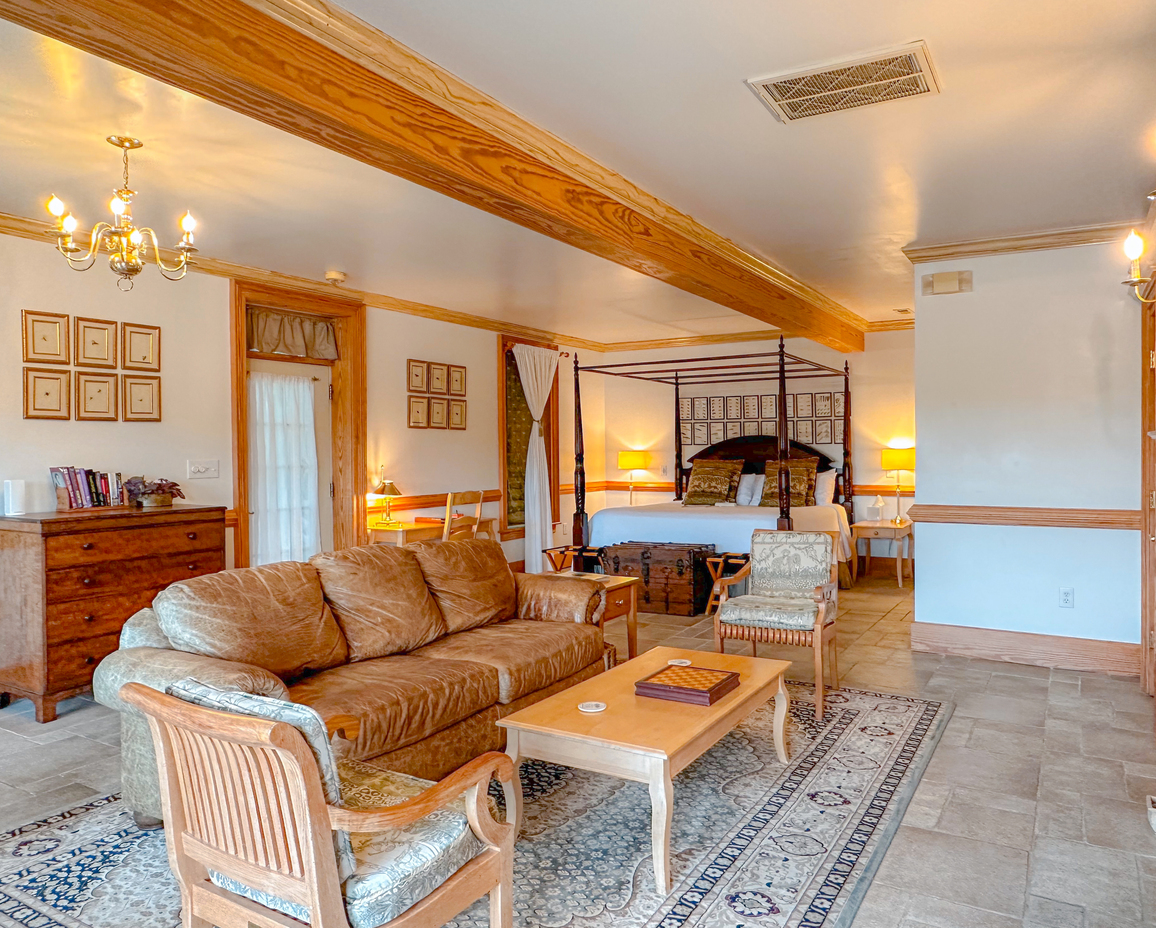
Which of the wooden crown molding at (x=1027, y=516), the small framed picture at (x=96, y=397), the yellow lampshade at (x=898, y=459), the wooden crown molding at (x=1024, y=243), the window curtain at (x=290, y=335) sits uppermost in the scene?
the wooden crown molding at (x=1024, y=243)

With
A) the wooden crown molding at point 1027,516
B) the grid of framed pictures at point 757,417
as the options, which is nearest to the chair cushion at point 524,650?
the wooden crown molding at point 1027,516

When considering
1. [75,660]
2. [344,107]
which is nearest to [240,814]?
[344,107]

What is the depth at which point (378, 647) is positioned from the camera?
346cm

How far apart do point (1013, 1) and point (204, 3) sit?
7.39ft

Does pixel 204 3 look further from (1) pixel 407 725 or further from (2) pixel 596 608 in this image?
(2) pixel 596 608

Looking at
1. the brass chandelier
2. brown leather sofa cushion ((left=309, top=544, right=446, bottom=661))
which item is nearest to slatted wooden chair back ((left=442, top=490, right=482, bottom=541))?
brown leather sofa cushion ((left=309, top=544, right=446, bottom=661))

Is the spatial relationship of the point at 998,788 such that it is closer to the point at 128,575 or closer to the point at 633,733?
the point at 633,733

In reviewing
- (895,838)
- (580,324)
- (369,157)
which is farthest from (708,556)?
(369,157)

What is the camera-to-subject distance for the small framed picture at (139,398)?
5.05 m

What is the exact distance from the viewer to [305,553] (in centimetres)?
648

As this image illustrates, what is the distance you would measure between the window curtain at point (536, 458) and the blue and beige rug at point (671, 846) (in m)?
5.32

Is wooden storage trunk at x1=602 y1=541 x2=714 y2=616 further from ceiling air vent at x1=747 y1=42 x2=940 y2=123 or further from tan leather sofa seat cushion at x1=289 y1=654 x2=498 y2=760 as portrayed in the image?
ceiling air vent at x1=747 y1=42 x2=940 y2=123

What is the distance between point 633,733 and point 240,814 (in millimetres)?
1250

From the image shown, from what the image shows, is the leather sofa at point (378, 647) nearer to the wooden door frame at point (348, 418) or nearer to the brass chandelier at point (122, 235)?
the brass chandelier at point (122, 235)
